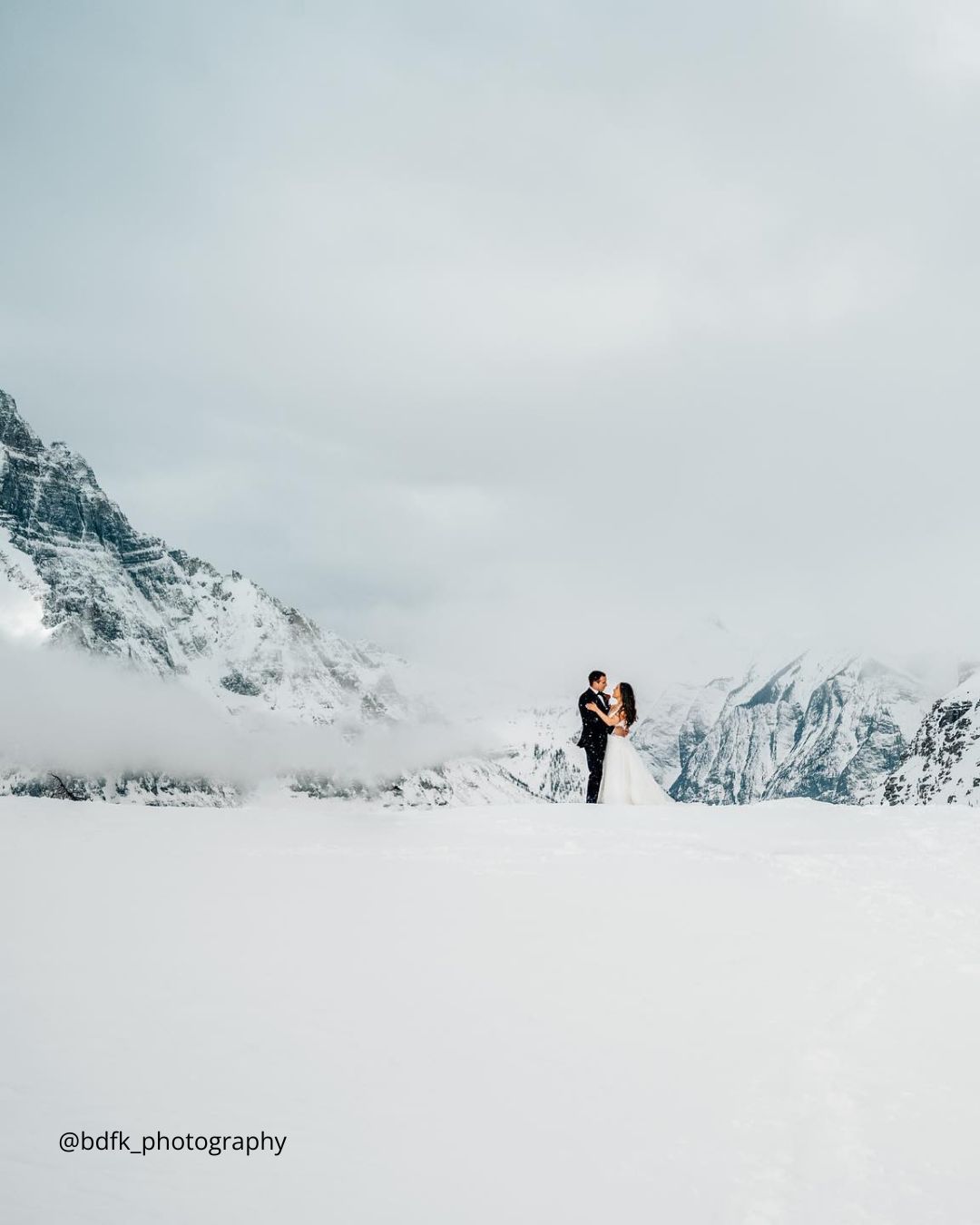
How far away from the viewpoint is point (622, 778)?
23.8 meters

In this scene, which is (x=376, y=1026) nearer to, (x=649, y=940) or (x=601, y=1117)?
(x=601, y=1117)

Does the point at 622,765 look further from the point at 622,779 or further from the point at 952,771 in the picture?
the point at 952,771

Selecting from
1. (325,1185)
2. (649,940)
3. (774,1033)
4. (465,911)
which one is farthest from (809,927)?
(325,1185)

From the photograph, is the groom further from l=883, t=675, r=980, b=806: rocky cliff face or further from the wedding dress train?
l=883, t=675, r=980, b=806: rocky cliff face

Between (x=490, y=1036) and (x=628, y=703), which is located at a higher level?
(x=628, y=703)

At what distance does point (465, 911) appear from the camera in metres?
12.4

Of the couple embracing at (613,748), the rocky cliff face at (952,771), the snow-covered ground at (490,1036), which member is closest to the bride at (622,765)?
the couple embracing at (613,748)

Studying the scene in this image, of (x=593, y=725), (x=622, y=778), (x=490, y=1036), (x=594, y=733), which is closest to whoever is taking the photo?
(x=490, y=1036)

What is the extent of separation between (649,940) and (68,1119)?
664 centimetres

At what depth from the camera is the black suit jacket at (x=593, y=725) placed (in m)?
23.8

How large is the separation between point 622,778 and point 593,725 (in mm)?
1430

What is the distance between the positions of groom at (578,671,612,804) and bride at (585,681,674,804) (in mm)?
122

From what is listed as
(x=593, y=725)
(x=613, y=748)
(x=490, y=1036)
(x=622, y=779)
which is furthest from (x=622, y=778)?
(x=490, y=1036)

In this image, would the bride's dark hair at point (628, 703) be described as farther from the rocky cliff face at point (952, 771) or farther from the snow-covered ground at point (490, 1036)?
the rocky cliff face at point (952, 771)
